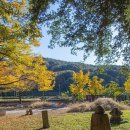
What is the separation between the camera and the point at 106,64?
12266 millimetres

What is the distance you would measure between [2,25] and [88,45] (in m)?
7.31

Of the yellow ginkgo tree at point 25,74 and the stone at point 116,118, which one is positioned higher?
the yellow ginkgo tree at point 25,74

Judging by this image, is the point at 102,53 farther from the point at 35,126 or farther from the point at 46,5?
the point at 35,126

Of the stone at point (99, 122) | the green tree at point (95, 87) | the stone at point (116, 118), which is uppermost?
the green tree at point (95, 87)

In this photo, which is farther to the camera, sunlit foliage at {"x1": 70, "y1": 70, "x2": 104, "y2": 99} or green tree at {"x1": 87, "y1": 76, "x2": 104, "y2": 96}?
green tree at {"x1": 87, "y1": 76, "x2": 104, "y2": 96}

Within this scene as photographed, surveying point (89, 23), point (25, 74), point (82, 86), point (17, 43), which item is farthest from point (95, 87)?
point (89, 23)

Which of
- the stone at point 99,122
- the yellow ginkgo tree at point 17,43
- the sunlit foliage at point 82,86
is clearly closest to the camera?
the stone at point 99,122

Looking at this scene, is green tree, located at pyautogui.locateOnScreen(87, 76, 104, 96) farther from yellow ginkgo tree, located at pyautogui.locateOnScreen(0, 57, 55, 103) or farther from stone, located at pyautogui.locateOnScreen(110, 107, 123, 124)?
stone, located at pyautogui.locateOnScreen(110, 107, 123, 124)

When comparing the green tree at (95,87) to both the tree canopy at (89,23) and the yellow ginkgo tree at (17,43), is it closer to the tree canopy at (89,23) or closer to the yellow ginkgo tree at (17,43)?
the yellow ginkgo tree at (17,43)

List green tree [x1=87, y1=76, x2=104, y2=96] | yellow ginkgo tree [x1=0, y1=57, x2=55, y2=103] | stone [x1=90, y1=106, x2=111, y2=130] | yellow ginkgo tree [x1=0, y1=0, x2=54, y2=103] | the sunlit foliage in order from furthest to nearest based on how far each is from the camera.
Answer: green tree [x1=87, y1=76, x2=104, y2=96] < the sunlit foliage < yellow ginkgo tree [x1=0, y1=57, x2=55, y2=103] < yellow ginkgo tree [x1=0, y1=0, x2=54, y2=103] < stone [x1=90, y1=106, x2=111, y2=130]

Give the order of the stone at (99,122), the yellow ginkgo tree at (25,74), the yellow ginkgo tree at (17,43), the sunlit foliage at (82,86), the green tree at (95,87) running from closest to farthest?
the stone at (99,122)
the yellow ginkgo tree at (17,43)
the yellow ginkgo tree at (25,74)
the sunlit foliage at (82,86)
the green tree at (95,87)

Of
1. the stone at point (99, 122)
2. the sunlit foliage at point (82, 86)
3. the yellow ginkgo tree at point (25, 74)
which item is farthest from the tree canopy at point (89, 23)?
A: the sunlit foliage at point (82, 86)

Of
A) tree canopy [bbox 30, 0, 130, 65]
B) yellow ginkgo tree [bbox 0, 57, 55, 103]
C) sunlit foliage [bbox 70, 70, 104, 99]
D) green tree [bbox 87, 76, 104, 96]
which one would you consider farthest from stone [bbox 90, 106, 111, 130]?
green tree [bbox 87, 76, 104, 96]

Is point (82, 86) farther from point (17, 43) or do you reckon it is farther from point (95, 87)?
point (17, 43)
